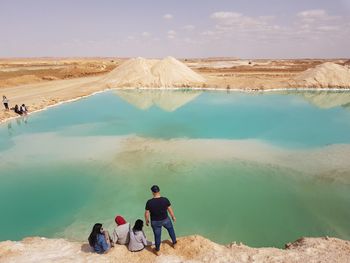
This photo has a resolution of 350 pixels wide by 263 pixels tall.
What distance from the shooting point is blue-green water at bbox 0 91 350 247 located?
9391mm

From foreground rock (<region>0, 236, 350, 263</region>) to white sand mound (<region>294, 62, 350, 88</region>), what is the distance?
3375cm

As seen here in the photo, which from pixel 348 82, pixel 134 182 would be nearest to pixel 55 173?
pixel 134 182

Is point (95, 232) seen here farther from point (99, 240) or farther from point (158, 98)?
point (158, 98)

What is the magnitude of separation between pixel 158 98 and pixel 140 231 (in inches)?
1023

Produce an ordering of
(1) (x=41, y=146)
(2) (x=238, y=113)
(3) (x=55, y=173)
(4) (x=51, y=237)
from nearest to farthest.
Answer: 1. (4) (x=51, y=237)
2. (3) (x=55, y=173)
3. (1) (x=41, y=146)
4. (2) (x=238, y=113)

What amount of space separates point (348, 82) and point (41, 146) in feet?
115

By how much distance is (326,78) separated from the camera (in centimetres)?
3859

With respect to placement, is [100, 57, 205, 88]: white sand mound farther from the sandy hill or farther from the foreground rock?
the foreground rock

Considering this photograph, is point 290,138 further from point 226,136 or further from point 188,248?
point 188,248

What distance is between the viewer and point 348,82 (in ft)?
125

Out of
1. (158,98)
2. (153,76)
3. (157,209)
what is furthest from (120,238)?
(153,76)

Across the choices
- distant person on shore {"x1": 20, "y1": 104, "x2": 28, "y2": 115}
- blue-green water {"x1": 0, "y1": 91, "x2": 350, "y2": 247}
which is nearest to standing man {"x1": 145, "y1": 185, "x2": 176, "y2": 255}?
blue-green water {"x1": 0, "y1": 91, "x2": 350, "y2": 247}

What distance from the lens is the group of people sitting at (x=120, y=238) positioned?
6.92 meters

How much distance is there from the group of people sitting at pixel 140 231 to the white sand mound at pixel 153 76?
33.2 m
